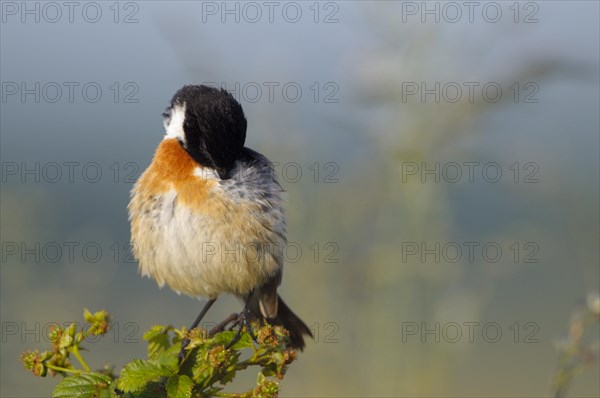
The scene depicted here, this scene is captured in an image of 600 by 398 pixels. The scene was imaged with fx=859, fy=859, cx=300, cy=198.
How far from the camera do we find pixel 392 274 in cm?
317

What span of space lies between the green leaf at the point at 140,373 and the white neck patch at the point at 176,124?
4.72ft

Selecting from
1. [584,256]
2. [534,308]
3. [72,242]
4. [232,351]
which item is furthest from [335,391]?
[534,308]

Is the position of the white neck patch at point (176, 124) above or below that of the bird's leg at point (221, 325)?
above

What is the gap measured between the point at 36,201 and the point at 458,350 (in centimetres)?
199

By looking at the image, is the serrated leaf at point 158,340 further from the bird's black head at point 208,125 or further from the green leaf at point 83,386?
the bird's black head at point 208,125

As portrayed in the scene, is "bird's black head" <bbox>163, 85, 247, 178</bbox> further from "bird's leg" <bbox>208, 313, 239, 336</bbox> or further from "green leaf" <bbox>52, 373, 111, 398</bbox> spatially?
"green leaf" <bbox>52, 373, 111, 398</bbox>

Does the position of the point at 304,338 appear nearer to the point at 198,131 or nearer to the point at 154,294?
the point at 154,294

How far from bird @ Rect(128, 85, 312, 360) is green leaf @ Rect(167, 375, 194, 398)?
3.71 ft

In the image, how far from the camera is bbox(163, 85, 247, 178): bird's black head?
11.2ft

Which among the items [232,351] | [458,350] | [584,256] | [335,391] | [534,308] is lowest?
[534,308]

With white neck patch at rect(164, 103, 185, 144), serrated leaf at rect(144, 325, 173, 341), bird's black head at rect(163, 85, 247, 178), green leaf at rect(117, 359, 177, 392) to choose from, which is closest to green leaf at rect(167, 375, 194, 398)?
green leaf at rect(117, 359, 177, 392)

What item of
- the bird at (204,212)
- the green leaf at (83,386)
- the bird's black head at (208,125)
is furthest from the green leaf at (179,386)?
the bird's black head at (208,125)

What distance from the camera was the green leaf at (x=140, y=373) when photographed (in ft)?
7.66

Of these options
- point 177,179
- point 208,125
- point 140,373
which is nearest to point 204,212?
point 177,179
